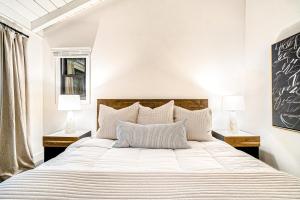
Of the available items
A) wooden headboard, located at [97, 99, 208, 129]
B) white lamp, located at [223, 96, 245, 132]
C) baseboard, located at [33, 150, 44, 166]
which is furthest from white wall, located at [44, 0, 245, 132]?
baseboard, located at [33, 150, 44, 166]

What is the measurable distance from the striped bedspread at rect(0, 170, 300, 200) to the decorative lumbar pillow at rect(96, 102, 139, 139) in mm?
1266

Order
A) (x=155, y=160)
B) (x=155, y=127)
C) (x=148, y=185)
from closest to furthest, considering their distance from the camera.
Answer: (x=148, y=185), (x=155, y=160), (x=155, y=127)

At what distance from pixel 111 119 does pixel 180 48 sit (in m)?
1.56

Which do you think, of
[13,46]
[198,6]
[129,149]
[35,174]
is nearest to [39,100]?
[13,46]

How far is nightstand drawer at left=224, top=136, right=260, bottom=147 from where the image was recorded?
8.96 feet

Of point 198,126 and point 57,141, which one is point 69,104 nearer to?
point 57,141

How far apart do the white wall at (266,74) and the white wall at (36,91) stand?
325 centimetres

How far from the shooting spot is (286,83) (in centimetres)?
225

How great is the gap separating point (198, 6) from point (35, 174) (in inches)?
123

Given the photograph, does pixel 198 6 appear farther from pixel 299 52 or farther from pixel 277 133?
pixel 277 133

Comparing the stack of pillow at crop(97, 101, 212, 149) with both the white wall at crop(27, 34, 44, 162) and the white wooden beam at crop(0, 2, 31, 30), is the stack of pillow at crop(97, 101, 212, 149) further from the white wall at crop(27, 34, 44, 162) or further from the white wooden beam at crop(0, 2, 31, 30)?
the white wooden beam at crop(0, 2, 31, 30)

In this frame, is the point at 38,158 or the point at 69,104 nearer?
the point at 69,104

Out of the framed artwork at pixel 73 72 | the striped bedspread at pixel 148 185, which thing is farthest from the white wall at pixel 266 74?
the framed artwork at pixel 73 72

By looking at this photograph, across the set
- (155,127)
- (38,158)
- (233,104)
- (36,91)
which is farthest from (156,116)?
(38,158)
